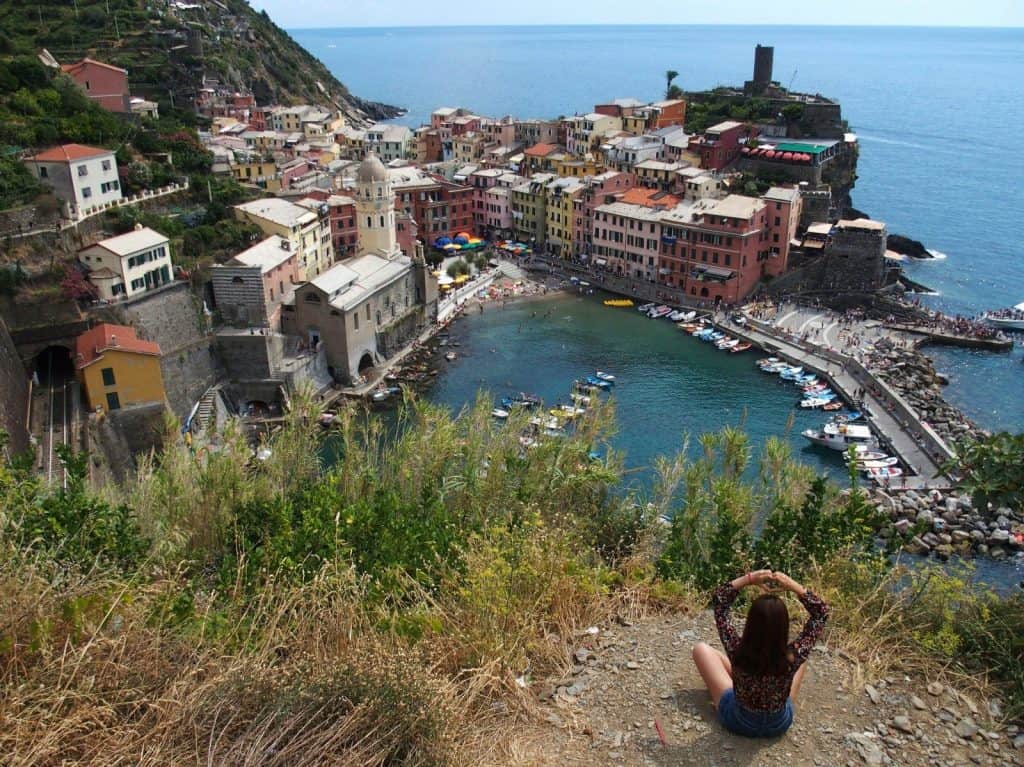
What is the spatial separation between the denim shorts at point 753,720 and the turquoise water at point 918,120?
84.4 feet

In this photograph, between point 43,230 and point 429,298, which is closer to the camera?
point 43,230

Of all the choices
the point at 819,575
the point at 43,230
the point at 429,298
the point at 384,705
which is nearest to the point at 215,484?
the point at 384,705

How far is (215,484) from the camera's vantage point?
9312 millimetres

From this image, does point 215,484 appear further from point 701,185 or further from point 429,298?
point 701,185

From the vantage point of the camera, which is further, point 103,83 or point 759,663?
point 103,83

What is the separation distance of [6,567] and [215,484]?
4849 mm

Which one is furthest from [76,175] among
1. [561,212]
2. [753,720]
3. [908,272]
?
[908,272]

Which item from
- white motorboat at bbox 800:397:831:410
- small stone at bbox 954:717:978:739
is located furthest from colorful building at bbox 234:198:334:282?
small stone at bbox 954:717:978:739

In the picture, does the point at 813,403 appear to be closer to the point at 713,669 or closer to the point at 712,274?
the point at 712,274

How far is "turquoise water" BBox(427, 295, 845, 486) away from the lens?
84.0ft

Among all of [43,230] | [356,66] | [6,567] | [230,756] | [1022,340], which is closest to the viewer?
[230,756]

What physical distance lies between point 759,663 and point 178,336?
23.1 m

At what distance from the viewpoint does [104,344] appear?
19.8 metres

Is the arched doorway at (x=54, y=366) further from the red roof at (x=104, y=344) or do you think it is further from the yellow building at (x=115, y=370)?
the yellow building at (x=115, y=370)
